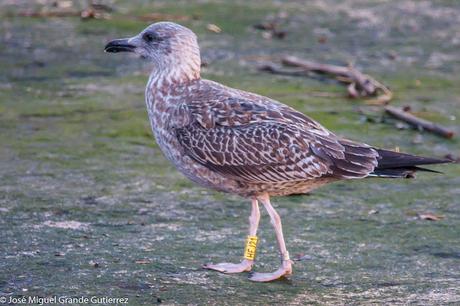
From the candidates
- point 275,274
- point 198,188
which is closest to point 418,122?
point 198,188

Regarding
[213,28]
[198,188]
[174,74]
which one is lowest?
[198,188]

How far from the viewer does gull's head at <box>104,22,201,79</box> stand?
751 centimetres

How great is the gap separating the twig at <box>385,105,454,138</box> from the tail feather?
338cm

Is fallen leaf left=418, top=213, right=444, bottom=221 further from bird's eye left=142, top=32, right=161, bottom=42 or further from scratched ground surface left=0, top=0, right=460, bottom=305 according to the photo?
bird's eye left=142, top=32, right=161, bottom=42

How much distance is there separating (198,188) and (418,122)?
8.93 ft

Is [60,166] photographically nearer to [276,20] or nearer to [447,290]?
[447,290]

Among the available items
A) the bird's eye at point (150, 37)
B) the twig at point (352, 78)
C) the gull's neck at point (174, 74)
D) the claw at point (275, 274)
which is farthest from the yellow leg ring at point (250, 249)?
the twig at point (352, 78)

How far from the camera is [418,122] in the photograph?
1050cm

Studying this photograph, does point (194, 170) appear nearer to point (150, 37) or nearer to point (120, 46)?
point (150, 37)

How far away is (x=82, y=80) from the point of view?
40.2 ft

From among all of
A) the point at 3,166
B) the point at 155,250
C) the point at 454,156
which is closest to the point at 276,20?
the point at 454,156

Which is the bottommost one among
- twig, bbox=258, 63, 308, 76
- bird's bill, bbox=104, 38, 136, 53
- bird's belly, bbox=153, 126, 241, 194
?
twig, bbox=258, 63, 308, 76

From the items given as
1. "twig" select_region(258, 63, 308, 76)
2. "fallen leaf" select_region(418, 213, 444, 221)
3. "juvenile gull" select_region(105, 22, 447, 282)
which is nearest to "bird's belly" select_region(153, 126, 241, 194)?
"juvenile gull" select_region(105, 22, 447, 282)

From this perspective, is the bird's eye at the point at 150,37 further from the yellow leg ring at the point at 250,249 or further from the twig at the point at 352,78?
the twig at the point at 352,78
